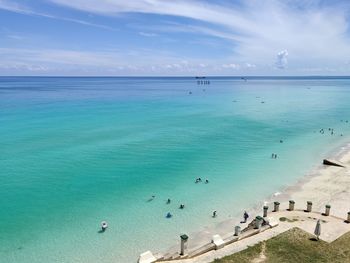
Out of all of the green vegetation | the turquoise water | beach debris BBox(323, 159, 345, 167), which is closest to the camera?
the green vegetation

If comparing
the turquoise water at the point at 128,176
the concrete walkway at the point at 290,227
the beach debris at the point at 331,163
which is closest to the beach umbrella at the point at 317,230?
the concrete walkway at the point at 290,227

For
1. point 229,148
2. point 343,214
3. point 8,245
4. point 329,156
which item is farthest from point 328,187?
point 8,245

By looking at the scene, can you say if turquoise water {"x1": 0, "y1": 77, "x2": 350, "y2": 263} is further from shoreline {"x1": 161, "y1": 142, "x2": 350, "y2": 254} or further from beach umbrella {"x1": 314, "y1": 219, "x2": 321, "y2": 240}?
beach umbrella {"x1": 314, "y1": 219, "x2": 321, "y2": 240}

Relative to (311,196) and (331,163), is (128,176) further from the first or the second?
(331,163)

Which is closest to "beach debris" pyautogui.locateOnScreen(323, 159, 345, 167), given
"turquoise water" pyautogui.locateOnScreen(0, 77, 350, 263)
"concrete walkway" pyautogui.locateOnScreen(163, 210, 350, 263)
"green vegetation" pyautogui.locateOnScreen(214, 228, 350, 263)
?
"turquoise water" pyautogui.locateOnScreen(0, 77, 350, 263)

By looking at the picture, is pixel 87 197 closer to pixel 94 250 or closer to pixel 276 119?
pixel 94 250
